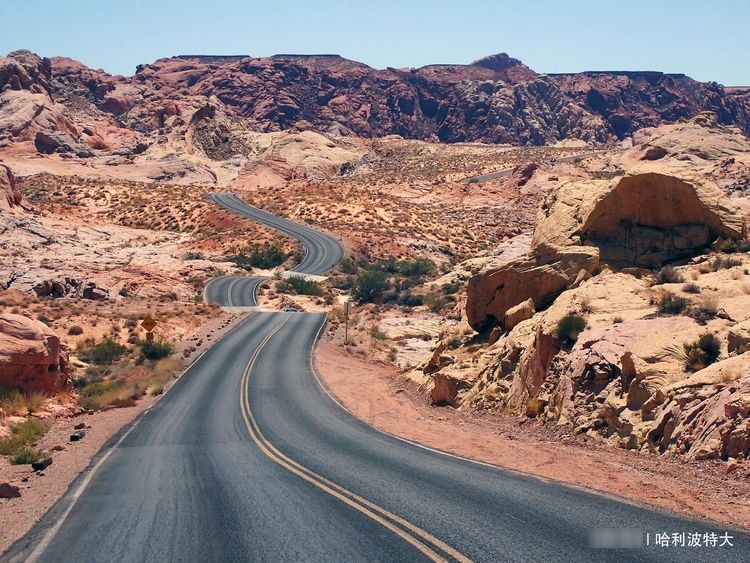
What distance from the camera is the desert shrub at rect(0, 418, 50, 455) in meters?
16.8

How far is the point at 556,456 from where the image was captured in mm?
14461

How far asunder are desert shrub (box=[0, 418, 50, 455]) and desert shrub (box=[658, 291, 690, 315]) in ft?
55.9

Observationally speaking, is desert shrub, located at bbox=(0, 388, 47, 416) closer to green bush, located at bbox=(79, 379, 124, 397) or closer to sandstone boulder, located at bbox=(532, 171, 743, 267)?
green bush, located at bbox=(79, 379, 124, 397)

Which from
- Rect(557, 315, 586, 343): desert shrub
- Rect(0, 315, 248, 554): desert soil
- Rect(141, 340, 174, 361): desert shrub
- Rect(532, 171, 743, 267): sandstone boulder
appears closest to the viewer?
Rect(0, 315, 248, 554): desert soil

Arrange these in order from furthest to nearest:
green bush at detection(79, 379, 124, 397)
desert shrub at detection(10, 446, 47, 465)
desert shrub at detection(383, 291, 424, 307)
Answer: desert shrub at detection(383, 291, 424, 307)
green bush at detection(79, 379, 124, 397)
desert shrub at detection(10, 446, 47, 465)

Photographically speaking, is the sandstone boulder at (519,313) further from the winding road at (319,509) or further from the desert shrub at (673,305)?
the winding road at (319,509)

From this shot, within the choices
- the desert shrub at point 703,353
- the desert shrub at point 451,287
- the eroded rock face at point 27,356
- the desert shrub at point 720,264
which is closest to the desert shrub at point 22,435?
the eroded rock face at point 27,356

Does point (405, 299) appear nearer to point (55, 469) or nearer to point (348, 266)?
point (348, 266)

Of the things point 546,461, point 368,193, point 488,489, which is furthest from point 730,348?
point 368,193

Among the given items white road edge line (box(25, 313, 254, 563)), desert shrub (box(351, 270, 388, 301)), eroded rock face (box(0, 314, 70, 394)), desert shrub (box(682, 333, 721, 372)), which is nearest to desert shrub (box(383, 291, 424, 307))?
desert shrub (box(351, 270, 388, 301))

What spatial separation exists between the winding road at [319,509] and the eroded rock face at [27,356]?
3.51m

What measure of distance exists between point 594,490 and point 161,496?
7.95 metres

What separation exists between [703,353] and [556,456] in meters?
3.97

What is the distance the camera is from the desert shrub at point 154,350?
34688 mm
